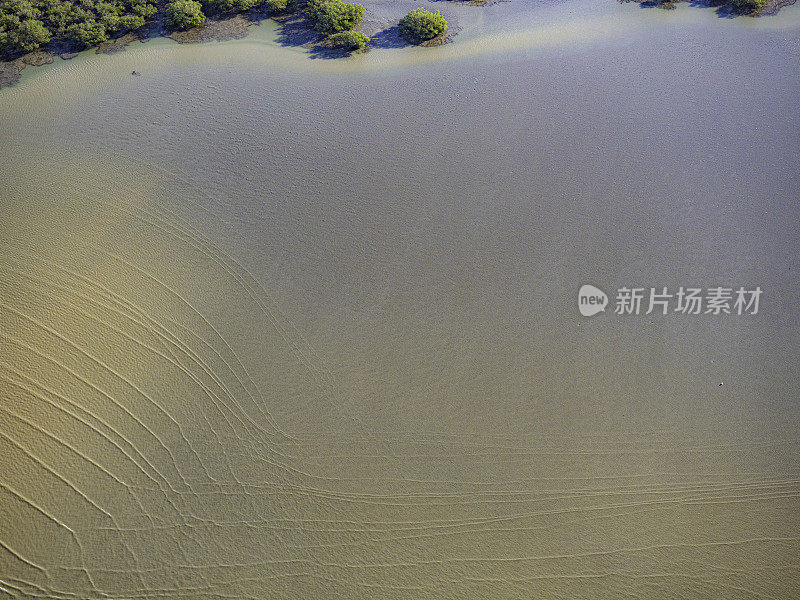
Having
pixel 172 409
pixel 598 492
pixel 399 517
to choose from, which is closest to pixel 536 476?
pixel 598 492

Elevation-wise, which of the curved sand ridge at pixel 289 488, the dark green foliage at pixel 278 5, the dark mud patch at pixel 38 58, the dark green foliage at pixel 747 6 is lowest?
the curved sand ridge at pixel 289 488

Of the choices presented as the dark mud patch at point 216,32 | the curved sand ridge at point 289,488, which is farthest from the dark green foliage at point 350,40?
the curved sand ridge at point 289,488

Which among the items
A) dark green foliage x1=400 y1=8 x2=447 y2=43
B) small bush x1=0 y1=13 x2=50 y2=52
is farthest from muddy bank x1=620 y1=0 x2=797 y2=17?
small bush x1=0 y1=13 x2=50 y2=52

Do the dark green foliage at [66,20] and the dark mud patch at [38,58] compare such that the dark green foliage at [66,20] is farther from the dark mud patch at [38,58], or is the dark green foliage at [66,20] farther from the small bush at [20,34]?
the dark mud patch at [38,58]

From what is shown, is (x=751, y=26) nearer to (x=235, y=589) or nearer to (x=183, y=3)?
(x=183, y=3)

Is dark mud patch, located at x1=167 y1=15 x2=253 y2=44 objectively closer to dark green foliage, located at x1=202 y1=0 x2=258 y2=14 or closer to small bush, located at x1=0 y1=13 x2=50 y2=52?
dark green foliage, located at x1=202 y1=0 x2=258 y2=14

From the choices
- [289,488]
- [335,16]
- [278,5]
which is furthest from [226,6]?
[289,488]
